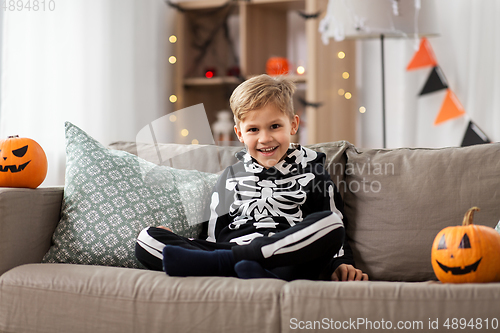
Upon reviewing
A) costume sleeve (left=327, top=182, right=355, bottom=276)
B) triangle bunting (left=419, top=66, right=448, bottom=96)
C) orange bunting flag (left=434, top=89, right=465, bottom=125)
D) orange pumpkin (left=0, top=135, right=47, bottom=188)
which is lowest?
costume sleeve (left=327, top=182, right=355, bottom=276)

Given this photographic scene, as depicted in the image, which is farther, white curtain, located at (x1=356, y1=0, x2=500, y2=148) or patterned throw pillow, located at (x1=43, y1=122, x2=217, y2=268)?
white curtain, located at (x1=356, y1=0, x2=500, y2=148)

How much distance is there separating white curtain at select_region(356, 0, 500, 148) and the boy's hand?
5.59 feet

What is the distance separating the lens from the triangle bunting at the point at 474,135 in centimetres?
A: 255

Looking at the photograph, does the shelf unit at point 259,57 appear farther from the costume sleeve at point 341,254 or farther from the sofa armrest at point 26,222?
the sofa armrest at point 26,222

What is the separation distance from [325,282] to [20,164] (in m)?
0.92

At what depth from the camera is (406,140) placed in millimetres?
2793

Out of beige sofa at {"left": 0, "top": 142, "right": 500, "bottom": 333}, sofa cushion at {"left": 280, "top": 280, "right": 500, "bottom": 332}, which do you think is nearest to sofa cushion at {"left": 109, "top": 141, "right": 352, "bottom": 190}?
beige sofa at {"left": 0, "top": 142, "right": 500, "bottom": 333}

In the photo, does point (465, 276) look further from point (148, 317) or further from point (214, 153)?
point (214, 153)

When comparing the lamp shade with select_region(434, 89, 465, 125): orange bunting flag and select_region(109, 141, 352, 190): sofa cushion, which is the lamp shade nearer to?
select_region(434, 89, 465, 125): orange bunting flag

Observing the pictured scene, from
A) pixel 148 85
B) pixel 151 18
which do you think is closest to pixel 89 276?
pixel 148 85

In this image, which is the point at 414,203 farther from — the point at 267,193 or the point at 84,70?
the point at 84,70

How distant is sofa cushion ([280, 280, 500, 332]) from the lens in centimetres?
91

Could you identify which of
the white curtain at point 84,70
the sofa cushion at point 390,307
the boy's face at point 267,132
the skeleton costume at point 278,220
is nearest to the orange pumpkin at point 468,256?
the sofa cushion at point 390,307

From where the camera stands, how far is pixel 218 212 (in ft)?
4.73
